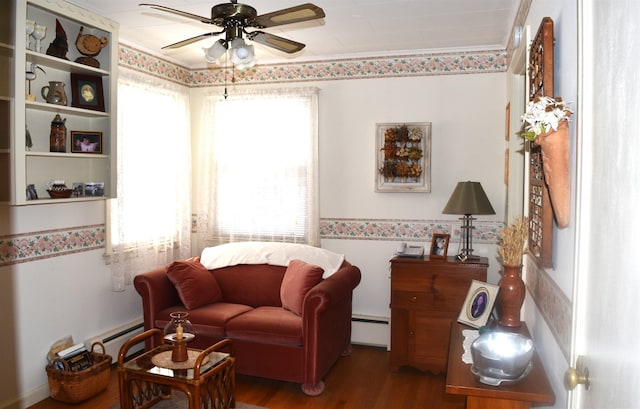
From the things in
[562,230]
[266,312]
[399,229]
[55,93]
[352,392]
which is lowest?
[352,392]

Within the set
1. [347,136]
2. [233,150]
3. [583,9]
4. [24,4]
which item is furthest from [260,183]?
[583,9]

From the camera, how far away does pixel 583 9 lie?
4.61ft

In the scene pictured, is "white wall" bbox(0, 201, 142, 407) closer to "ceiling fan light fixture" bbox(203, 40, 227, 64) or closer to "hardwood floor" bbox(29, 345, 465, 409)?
"hardwood floor" bbox(29, 345, 465, 409)

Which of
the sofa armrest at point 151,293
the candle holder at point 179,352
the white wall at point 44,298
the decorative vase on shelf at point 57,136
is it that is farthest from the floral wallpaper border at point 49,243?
the candle holder at point 179,352

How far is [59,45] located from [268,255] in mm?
2220

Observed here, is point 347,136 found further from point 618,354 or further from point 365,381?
point 618,354

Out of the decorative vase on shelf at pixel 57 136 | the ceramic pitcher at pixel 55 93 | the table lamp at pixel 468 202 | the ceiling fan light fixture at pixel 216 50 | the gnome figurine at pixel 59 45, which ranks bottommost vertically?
the table lamp at pixel 468 202

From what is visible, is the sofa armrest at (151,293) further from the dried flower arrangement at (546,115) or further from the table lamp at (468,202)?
the dried flower arrangement at (546,115)

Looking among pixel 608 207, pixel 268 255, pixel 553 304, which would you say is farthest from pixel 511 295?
pixel 268 255

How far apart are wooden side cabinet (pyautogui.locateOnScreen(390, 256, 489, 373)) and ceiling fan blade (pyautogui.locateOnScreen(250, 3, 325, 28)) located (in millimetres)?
2247

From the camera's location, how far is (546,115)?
1.67 metres

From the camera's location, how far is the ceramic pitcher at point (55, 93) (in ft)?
11.4

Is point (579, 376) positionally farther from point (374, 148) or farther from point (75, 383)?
point (374, 148)

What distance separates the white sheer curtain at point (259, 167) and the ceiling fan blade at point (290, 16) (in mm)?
2233
